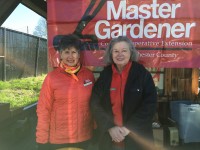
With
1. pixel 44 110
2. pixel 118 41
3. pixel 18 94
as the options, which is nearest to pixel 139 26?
pixel 118 41

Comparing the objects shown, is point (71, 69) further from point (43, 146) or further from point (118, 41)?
point (43, 146)

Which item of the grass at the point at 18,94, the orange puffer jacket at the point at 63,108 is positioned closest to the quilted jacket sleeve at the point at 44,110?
the orange puffer jacket at the point at 63,108

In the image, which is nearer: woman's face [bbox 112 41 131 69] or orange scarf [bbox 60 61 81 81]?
woman's face [bbox 112 41 131 69]

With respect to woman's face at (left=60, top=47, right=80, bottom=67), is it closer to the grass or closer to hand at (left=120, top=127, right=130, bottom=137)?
hand at (left=120, top=127, right=130, bottom=137)

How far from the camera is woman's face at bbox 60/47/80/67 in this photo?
8.91ft

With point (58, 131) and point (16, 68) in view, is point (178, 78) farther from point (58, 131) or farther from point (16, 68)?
point (16, 68)

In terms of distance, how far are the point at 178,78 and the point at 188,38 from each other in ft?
4.84

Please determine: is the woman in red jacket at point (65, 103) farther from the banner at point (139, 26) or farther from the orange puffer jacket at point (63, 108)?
the banner at point (139, 26)

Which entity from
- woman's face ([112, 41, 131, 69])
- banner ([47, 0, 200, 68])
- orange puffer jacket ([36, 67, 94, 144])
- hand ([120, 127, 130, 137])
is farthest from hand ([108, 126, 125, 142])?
banner ([47, 0, 200, 68])

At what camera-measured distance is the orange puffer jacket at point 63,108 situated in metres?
2.71

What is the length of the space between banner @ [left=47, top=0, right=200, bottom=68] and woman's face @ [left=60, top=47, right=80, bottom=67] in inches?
37.1

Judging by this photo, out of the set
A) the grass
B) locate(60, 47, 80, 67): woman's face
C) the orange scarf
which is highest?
locate(60, 47, 80, 67): woman's face

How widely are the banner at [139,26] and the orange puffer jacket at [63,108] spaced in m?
0.98

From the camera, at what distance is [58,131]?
2.78 meters
